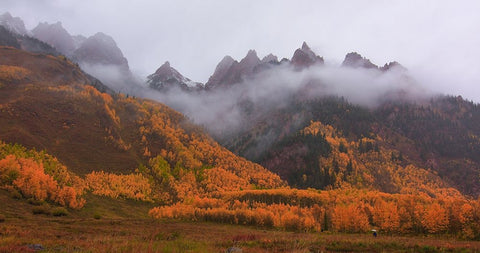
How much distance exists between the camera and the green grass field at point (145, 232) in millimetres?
33344

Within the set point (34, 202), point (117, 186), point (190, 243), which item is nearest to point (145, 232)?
point (190, 243)

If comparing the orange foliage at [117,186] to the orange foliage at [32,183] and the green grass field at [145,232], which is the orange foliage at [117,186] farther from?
the orange foliage at [32,183]

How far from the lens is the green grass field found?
109 feet

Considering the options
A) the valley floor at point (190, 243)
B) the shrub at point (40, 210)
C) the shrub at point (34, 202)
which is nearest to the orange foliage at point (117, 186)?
the shrub at point (34, 202)

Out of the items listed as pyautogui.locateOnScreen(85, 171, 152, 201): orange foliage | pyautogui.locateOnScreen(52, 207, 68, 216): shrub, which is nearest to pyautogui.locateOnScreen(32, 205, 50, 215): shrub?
pyautogui.locateOnScreen(52, 207, 68, 216): shrub

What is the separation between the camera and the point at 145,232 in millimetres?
55625

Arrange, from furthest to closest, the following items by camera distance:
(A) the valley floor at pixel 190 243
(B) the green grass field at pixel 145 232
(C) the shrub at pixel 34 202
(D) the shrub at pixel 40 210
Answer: (C) the shrub at pixel 34 202 → (D) the shrub at pixel 40 210 → (B) the green grass field at pixel 145 232 → (A) the valley floor at pixel 190 243

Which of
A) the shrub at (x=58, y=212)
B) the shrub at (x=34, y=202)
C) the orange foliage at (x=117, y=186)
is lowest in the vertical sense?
the shrub at (x=58, y=212)

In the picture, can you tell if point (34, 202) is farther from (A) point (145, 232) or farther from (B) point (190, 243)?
(B) point (190, 243)

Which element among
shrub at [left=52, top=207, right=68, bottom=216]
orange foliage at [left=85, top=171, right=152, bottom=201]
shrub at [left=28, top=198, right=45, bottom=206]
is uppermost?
orange foliage at [left=85, top=171, right=152, bottom=201]

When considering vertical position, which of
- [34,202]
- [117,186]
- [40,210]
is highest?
[117,186]

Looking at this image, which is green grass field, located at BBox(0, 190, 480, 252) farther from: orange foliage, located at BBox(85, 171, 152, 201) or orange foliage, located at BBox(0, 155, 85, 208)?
orange foliage, located at BBox(0, 155, 85, 208)

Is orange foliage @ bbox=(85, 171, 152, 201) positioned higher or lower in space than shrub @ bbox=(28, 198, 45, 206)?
higher

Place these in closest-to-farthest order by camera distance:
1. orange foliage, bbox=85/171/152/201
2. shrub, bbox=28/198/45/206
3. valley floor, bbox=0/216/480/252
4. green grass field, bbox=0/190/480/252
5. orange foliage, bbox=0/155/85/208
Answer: valley floor, bbox=0/216/480/252
green grass field, bbox=0/190/480/252
shrub, bbox=28/198/45/206
orange foliage, bbox=0/155/85/208
orange foliage, bbox=85/171/152/201
